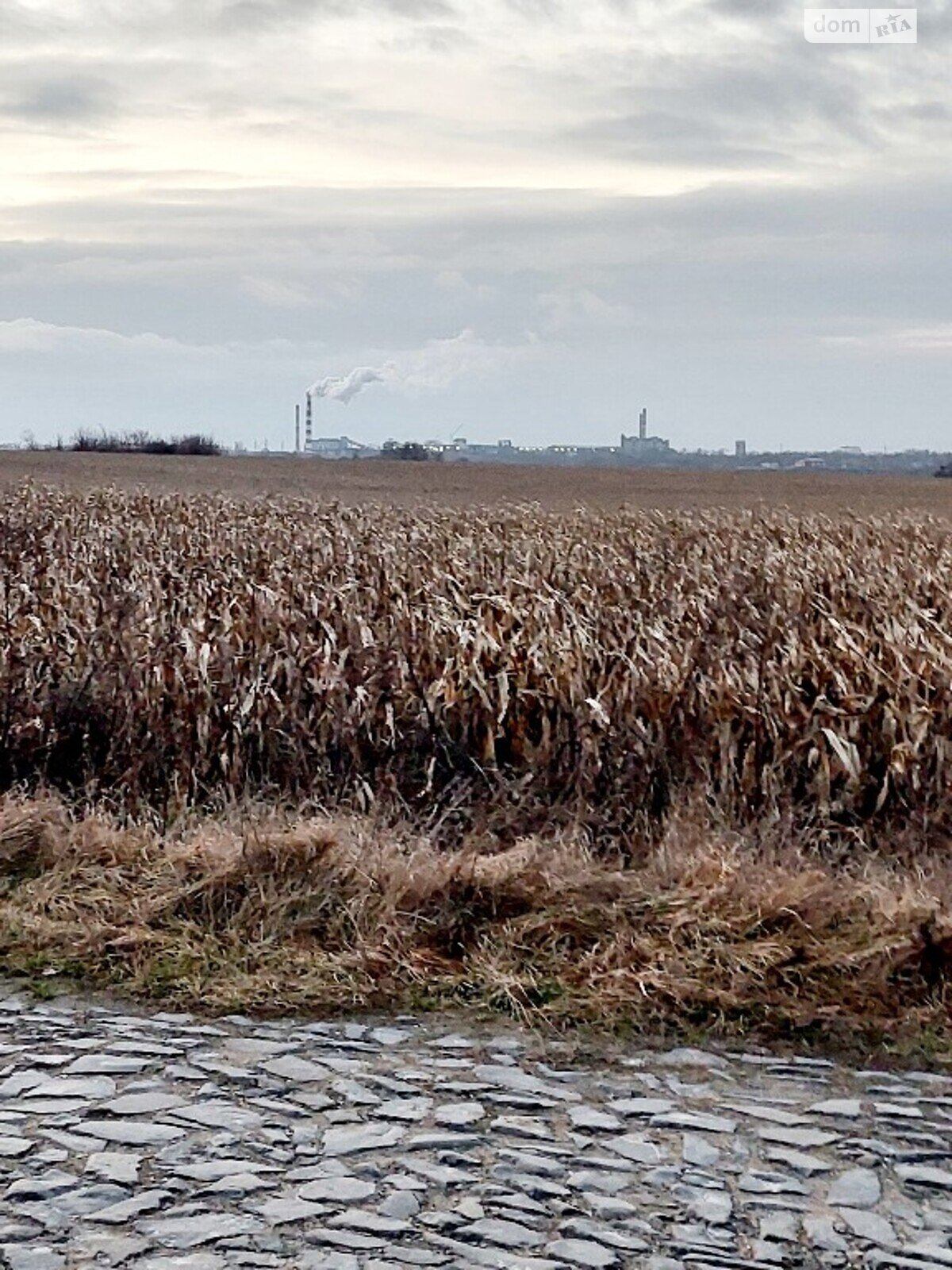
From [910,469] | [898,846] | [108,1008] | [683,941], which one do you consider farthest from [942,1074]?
[910,469]

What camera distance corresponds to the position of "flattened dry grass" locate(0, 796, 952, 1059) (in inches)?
182

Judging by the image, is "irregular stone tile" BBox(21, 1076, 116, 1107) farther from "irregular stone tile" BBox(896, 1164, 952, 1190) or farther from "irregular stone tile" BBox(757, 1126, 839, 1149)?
"irregular stone tile" BBox(896, 1164, 952, 1190)

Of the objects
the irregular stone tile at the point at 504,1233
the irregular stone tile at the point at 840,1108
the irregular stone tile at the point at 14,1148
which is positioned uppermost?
the irregular stone tile at the point at 504,1233

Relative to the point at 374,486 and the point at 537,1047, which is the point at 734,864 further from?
the point at 374,486

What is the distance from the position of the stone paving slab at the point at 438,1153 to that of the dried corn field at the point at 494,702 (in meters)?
2.17

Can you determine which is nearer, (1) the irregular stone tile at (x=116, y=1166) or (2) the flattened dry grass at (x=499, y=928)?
(1) the irregular stone tile at (x=116, y=1166)

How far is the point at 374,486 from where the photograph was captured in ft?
147

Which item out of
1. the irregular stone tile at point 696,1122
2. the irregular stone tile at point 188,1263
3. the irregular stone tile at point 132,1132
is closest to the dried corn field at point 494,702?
the irregular stone tile at point 696,1122

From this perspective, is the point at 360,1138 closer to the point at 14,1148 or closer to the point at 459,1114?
the point at 459,1114

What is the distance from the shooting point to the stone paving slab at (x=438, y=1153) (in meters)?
3.18

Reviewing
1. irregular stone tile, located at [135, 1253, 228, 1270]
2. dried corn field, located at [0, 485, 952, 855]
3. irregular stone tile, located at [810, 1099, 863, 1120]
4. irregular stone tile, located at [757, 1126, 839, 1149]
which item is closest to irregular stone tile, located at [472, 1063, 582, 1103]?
irregular stone tile, located at [757, 1126, 839, 1149]

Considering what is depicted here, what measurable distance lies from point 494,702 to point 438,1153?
13.9 ft

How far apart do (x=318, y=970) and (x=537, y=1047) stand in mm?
920

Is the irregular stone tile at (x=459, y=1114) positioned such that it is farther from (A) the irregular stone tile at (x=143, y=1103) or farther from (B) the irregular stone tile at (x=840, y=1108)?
(B) the irregular stone tile at (x=840, y=1108)
